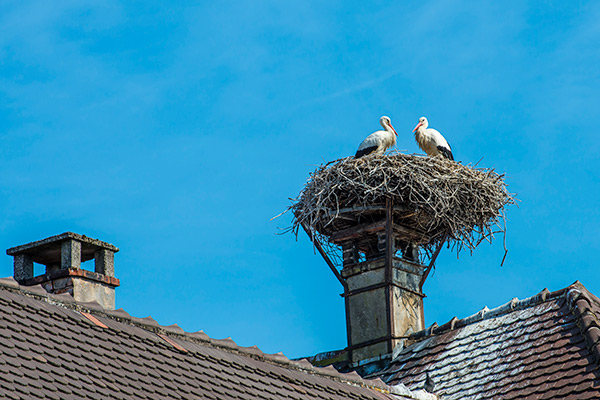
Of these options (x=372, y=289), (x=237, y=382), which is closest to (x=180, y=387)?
(x=237, y=382)

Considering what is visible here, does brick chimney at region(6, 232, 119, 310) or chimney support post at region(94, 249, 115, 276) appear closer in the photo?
brick chimney at region(6, 232, 119, 310)

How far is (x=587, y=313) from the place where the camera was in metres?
9.80

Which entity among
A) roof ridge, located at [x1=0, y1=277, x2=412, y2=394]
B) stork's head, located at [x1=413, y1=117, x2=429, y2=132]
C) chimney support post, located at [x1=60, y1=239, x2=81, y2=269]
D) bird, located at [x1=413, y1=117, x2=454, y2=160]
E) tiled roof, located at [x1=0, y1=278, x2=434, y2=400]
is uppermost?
stork's head, located at [x1=413, y1=117, x2=429, y2=132]

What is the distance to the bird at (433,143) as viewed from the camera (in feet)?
55.5

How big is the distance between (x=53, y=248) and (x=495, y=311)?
4.68m

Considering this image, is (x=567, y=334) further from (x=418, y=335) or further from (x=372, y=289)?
(x=372, y=289)

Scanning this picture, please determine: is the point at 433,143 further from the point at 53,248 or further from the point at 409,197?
the point at 53,248

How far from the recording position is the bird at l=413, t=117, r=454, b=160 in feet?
55.5

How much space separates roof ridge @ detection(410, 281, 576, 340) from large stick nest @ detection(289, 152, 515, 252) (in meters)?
2.22

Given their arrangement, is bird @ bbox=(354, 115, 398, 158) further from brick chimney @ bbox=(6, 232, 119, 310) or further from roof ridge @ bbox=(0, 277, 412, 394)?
roof ridge @ bbox=(0, 277, 412, 394)

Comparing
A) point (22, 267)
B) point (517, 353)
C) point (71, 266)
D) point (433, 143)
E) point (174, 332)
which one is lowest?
point (174, 332)

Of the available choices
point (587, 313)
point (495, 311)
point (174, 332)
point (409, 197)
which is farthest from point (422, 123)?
point (174, 332)

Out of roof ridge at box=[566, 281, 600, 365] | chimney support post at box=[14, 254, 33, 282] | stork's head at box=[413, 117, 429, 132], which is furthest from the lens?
stork's head at box=[413, 117, 429, 132]

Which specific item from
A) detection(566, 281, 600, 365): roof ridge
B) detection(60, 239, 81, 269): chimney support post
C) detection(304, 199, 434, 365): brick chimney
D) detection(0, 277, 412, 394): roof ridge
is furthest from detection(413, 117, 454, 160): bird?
detection(60, 239, 81, 269): chimney support post
